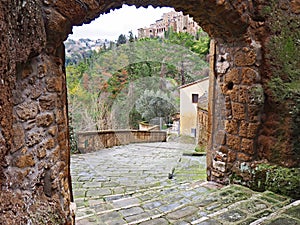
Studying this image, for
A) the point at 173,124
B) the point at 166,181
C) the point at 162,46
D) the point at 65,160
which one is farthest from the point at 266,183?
the point at 173,124

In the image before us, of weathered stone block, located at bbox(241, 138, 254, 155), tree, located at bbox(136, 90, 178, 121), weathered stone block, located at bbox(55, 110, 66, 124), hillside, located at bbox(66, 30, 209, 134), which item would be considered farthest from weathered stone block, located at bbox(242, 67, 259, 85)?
tree, located at bbox(136, 90, 178, 121)

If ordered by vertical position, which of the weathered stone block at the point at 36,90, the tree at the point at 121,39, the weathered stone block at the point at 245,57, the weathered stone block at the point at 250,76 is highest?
the tree at the point at 121,39

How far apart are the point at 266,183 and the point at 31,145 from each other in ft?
7.43

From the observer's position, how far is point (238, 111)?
2.83m

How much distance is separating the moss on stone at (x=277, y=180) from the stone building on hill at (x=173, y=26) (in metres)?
9.02

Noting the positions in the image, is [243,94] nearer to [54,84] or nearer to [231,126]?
[231,126]

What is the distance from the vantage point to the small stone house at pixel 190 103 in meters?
10.9

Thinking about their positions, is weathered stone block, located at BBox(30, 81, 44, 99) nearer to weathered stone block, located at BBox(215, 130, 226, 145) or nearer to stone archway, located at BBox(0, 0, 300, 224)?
stone archway, located at BBox(0, 0, 300, 224)

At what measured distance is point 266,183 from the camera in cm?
273

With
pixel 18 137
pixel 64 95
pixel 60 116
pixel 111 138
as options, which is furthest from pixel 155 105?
pixel 18 137

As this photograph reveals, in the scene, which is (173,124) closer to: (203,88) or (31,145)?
(203,88)

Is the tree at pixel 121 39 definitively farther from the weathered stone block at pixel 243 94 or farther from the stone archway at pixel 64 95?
the weathered stone block at pixel 243 94

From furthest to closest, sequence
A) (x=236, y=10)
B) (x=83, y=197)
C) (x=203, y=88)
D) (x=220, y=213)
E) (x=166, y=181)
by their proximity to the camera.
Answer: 1. (x=203, y=88)
2. (x=166, y=181)
3. (x=83, y=197)
4. (x=236, y=10)
5. (x=220, y=213)

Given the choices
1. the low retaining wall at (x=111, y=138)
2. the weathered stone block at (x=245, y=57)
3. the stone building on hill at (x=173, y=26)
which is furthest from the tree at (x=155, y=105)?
the weathered stone block at (x=245, y=57)
